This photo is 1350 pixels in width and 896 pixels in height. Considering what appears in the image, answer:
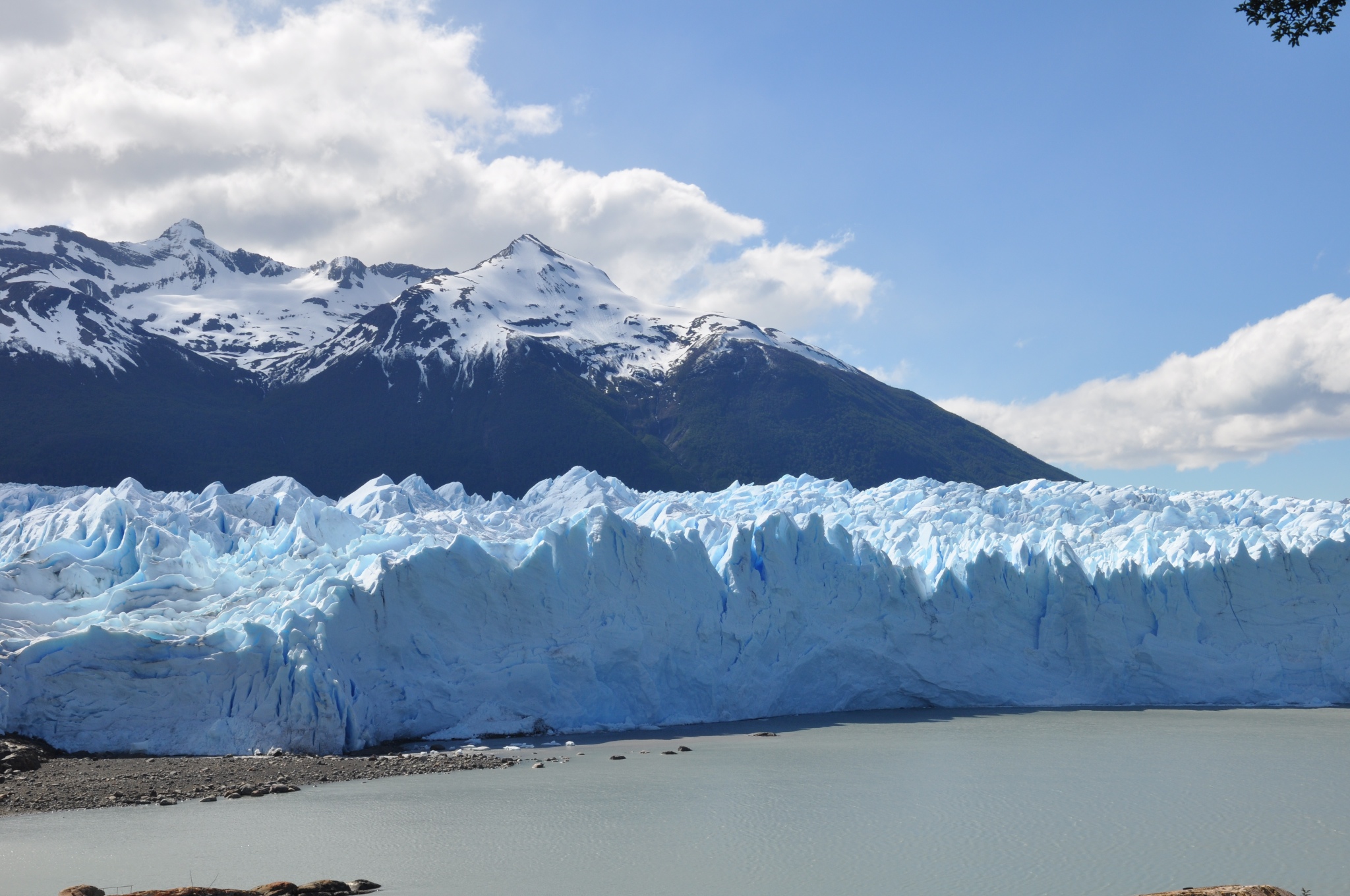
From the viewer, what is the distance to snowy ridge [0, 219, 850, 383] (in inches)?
3403

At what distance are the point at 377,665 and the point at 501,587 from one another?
2.93 m

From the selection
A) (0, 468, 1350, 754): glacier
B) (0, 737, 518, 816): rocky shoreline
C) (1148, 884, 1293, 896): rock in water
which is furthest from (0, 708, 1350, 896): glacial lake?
(1148, 884, 1293, 896): rock in water

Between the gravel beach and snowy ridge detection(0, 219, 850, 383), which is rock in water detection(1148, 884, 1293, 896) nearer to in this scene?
the gravel beach

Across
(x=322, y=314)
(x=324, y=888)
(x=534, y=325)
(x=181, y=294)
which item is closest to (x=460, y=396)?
(x=534, y=325)

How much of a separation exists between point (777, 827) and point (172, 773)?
9.02m

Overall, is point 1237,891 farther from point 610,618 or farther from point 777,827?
point 610,618

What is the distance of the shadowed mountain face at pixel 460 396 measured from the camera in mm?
72375

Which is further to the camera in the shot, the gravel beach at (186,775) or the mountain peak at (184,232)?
the mountain peak at (184,232)

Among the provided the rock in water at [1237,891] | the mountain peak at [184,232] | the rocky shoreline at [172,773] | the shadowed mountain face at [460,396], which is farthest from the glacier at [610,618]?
the mountain peak at [184,232]

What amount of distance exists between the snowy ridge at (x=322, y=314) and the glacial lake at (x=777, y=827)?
246ft

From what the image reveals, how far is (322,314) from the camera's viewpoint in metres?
117

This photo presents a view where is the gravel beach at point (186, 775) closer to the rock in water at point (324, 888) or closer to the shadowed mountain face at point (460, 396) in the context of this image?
the rock in water at point (324, 888)

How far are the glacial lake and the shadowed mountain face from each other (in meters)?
56.4

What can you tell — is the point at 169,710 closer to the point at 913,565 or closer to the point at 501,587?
the point at 501,587
